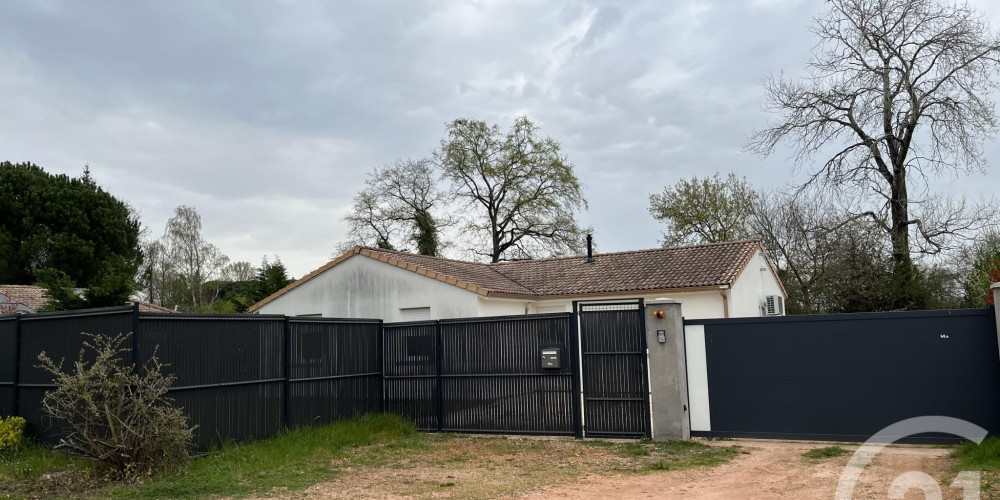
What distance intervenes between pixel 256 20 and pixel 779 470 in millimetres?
11632

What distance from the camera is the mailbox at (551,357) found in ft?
38.5

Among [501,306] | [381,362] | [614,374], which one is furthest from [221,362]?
[501,306]

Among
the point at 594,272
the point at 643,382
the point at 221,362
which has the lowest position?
the point at 643,382

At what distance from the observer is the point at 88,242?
35.3 m

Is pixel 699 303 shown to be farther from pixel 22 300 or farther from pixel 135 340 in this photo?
pixel 22 300

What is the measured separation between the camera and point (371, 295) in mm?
19234

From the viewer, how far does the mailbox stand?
11734 millimetres

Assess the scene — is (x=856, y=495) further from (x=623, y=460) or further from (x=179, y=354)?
(x=179, y=354)

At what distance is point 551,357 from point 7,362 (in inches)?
346

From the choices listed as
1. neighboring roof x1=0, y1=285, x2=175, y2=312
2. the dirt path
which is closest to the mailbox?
the dirt path

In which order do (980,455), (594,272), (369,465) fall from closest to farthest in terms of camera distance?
1. (980,455)
2. (369,465)
3. (594,272)

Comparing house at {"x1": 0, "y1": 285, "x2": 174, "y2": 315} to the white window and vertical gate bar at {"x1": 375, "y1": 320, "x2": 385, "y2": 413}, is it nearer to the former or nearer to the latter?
the white window

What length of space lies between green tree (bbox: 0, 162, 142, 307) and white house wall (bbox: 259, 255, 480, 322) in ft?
56.4

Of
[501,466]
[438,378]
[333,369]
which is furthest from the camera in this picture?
[438,378]
